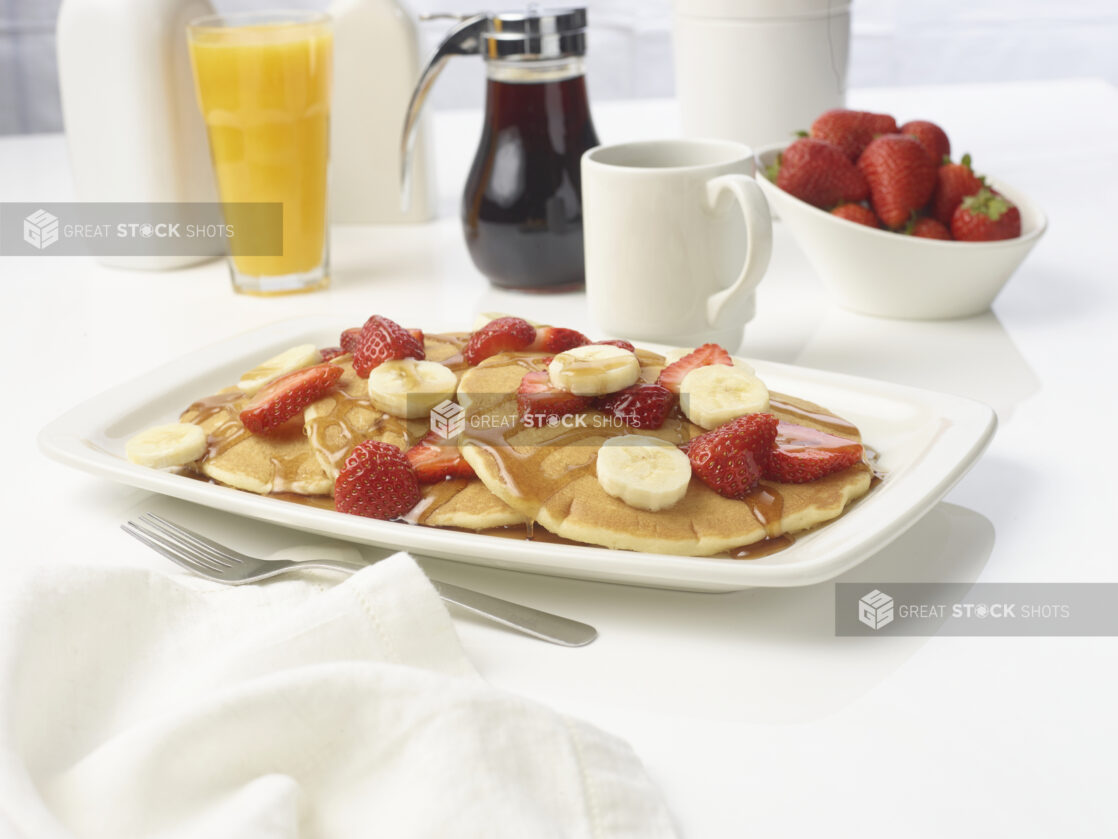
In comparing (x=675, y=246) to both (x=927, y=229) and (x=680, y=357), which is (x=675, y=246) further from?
(x=927, y=229)

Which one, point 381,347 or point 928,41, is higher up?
point 928,41

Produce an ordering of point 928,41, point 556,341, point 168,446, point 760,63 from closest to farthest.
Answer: point 168,446 < point 556,341 < point 760,63 < point 928,41

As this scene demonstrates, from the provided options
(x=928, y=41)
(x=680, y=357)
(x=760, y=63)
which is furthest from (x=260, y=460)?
(x=928, y=41)

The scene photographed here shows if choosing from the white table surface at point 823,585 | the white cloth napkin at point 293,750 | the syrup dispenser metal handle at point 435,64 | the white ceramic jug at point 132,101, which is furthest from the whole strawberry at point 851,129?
the white cloth napkin at point 293,750

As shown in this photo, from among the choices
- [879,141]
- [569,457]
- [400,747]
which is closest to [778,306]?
[879,141]

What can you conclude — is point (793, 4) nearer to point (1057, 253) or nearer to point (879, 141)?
point (879, 141)
